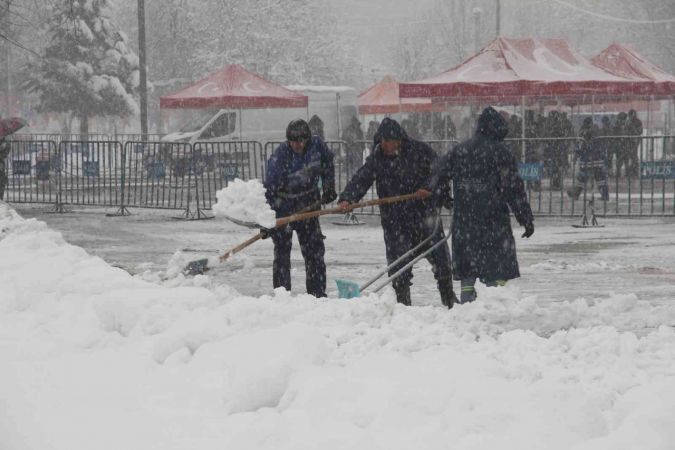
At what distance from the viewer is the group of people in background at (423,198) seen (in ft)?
27.5

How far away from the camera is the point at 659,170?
58.2 ft

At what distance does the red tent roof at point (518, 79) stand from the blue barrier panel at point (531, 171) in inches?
193

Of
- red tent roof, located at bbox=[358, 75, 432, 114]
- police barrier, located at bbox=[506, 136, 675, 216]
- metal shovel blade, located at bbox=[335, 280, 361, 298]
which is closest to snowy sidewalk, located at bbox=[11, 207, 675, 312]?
police barrier, located at bbox=[506, 136, 675, 216]

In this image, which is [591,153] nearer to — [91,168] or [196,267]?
[196,267]

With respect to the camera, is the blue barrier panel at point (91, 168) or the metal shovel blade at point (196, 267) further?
the blue barrier panel at point (91, 168)

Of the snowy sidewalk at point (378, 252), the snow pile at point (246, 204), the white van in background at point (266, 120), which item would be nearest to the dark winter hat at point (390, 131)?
the snow pile at point (246, 204)

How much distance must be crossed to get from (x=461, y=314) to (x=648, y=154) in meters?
11.5

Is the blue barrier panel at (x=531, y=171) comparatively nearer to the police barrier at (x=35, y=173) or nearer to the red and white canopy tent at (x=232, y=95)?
the police barrier at (x=35, y=173)

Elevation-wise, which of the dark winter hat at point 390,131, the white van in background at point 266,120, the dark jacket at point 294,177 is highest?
the white van in background at point 266,120

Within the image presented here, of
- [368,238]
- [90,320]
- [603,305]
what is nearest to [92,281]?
[90,320]

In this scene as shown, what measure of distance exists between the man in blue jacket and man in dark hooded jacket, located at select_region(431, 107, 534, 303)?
51.5 inches

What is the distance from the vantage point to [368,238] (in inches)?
603

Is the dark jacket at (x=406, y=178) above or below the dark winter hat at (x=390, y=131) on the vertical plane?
below

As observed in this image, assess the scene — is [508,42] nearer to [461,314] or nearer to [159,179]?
[159,179]
